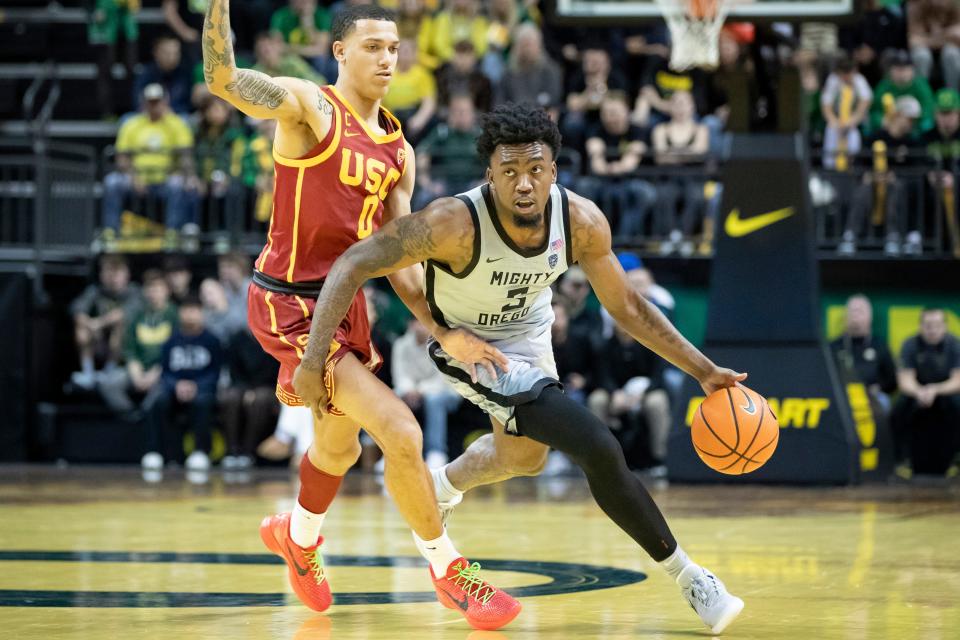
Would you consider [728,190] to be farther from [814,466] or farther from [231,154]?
[231,154]

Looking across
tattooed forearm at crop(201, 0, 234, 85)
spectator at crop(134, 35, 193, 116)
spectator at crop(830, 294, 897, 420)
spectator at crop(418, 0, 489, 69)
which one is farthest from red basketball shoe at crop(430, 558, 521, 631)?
spectator at crop(134, 35, 193, 116)

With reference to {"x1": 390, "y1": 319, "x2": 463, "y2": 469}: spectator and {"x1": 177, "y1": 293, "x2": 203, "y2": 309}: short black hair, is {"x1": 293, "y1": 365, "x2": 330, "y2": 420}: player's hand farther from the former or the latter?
{"x1": 177, "y1": 293, "x2": 203, "y2": 309}: short black hair

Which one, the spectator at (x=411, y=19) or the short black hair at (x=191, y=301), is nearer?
the short black hair at (x=191, y=301)

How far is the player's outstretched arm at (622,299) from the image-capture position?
5.61 m

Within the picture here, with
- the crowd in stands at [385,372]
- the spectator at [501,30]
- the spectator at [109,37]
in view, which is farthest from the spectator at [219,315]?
the spectator at [109,37]

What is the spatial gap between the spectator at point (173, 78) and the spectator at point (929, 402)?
29.5 ft

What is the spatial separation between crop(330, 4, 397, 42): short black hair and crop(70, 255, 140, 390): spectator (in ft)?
33.1

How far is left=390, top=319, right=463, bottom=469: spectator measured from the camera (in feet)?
46.0

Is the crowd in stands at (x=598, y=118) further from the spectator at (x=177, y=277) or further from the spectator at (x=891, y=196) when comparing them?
the spectator at (x=177, y=277)

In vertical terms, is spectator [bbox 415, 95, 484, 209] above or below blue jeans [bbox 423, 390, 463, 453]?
above

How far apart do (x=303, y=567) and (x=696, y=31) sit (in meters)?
6.79

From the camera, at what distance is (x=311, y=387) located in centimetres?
Answer: 542

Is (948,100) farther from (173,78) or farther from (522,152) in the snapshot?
(522,152)

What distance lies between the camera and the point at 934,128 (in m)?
15.0
